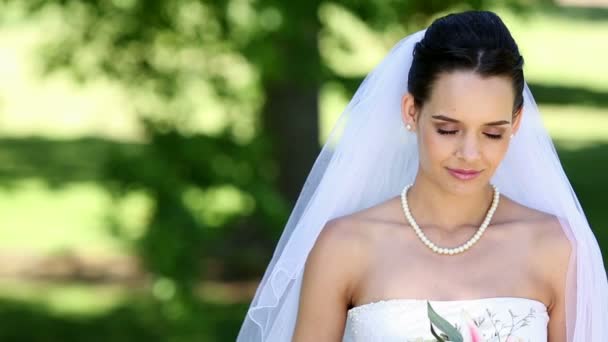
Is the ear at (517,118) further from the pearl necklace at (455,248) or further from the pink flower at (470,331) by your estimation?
the pink flower at (470,331)

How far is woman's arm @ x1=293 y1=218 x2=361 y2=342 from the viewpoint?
354 cm

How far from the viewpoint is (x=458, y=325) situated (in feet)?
11.3

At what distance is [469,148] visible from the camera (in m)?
3.31

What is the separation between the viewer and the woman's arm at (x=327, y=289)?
11.6 ft

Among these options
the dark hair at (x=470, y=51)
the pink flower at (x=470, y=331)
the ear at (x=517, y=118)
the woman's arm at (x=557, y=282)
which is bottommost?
the pink flower at (x=470, y=331)

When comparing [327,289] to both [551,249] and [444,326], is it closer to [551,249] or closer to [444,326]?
[444,326]

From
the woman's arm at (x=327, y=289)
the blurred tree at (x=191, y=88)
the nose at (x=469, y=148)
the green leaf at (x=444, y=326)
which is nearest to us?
the nose at (x=469, y=148)

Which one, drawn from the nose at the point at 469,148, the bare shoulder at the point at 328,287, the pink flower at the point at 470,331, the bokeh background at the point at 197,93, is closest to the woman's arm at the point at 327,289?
the bare shoulder at the point at 328,287

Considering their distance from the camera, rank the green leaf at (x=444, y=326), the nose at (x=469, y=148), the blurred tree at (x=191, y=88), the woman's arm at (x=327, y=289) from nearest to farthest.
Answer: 1. the nose at (x=469, y=148)
2. the green leaf at (x=444, y=326)
3. the woman's arm at (x=327, y=289)
4. the blurred tree at (x=191, y=88)

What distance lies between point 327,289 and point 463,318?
0.37 meters

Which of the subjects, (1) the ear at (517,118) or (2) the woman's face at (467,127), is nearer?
(2) the woman's face at (467,127)

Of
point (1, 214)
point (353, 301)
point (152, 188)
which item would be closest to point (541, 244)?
point (353, 301)

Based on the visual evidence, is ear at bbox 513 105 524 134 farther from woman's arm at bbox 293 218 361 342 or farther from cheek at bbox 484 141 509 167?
woman's arm at bbox 293 218 361 342

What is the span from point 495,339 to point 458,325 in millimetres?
108
